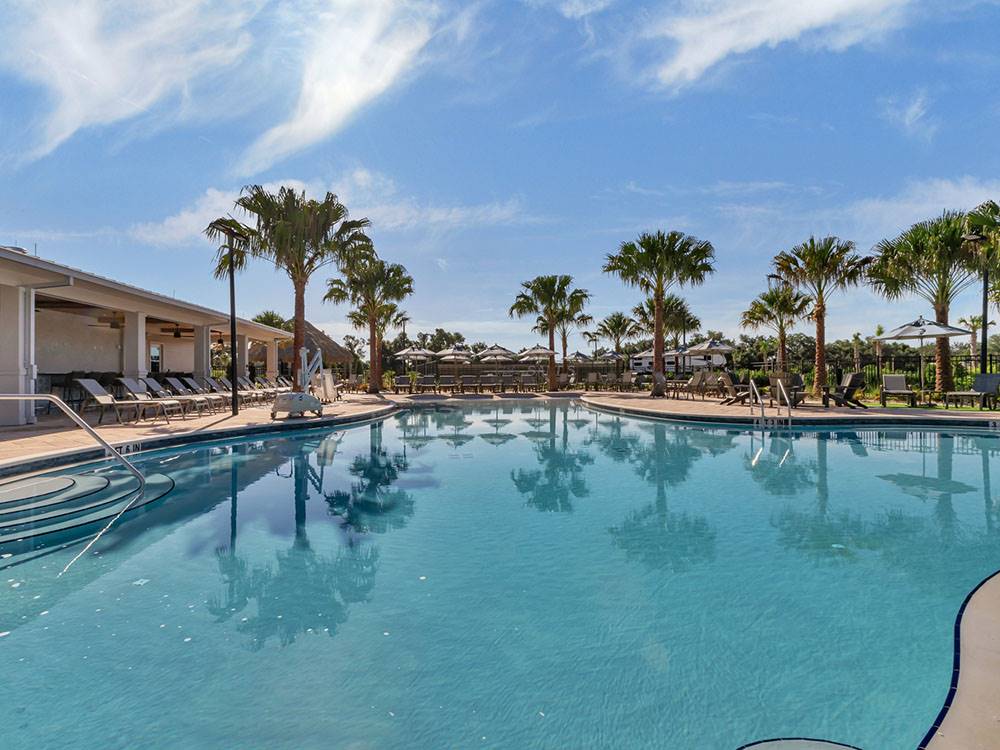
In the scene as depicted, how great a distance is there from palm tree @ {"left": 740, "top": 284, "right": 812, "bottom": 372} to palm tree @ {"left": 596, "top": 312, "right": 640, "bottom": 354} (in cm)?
1431

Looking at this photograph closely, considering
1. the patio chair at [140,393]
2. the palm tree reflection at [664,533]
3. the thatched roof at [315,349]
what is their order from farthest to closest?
1. the thatched roof at [315,349]
2. the patio chair at [140,393]
3. the palm tree reflection at [664,533]

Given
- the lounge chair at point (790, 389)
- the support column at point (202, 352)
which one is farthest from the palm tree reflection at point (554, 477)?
the support column at point (202, 352)

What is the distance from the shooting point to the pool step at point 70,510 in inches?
182

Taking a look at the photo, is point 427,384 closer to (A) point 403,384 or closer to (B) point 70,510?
(A) point 403,384

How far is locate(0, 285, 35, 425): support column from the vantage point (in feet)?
33.5

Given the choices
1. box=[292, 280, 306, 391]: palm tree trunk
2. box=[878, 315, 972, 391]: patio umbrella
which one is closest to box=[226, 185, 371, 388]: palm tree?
box=[292, 280, 306, 391]: palm tree trunk

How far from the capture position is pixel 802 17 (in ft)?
31.7

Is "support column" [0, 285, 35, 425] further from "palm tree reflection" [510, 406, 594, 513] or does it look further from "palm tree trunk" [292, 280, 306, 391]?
"palm tree reflection" [510, 406, 594, 513]

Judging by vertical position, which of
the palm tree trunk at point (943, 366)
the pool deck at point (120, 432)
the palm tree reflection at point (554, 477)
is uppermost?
the palm tree trunk at point (943, 366)

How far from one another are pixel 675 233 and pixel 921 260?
7.26m

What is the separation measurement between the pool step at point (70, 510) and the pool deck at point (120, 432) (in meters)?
0.79

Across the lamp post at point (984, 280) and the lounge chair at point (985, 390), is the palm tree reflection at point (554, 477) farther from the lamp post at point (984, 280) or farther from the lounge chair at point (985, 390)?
the lamp post at point (984, 280)

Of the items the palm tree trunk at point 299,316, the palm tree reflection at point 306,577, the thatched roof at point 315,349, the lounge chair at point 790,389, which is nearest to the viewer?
the palm tree reflection at point 306,577

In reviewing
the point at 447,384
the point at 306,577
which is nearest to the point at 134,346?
the point at 306,577
